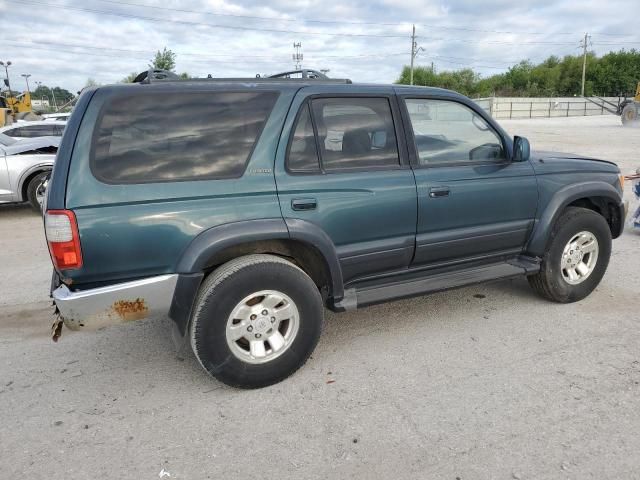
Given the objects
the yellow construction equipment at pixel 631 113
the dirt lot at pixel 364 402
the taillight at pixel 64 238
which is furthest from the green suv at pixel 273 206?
the yellow construction equipment at pixel 631 113

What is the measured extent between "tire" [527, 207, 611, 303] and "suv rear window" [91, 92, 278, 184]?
2601mm

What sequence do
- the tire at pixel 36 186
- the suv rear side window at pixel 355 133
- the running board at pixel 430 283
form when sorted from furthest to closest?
the tire at pixel 36 186 < the running board at pixel 430 283 < the suv rear side window at pixel 355 133

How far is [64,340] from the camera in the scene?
12.6 feet

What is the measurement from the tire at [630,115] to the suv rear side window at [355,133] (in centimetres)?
3256

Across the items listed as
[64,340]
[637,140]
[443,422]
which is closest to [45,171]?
[64,340]

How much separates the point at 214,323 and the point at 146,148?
1.06 m

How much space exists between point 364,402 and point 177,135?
188 centimetres

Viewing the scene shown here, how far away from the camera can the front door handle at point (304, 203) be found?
305 cm

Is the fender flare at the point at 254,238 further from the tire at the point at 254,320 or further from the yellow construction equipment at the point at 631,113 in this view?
the yellow construction equipment at the point at 631,113

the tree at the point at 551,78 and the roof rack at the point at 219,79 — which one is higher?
the tree at the point at 551,78

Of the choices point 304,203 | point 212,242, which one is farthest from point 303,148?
point 212,242

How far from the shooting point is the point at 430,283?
3.63 meters

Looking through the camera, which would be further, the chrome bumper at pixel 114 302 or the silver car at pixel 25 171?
the silver car at pixel 25 171

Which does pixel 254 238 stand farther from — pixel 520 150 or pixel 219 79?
pixel 520 150
